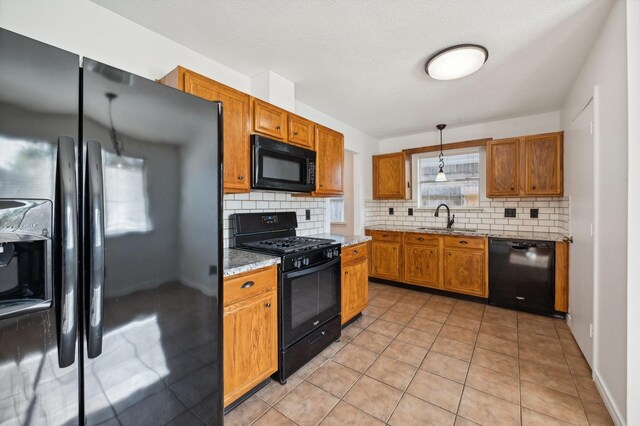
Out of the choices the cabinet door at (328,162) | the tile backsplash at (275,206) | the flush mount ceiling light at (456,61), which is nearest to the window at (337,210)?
the tile backsplash at (275,206)

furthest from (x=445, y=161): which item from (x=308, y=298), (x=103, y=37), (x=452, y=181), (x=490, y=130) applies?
(x=103, y=37)

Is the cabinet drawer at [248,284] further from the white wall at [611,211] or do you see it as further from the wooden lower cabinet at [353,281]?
the white wall at [611,211]

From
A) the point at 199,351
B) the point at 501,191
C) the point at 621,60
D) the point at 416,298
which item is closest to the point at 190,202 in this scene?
the point at 199,351

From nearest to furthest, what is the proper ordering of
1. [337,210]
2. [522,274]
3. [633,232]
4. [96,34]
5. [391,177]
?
1. [633,232]
2. [96,34]
3. [522,274]
4. [391,177]
5. [337,210]

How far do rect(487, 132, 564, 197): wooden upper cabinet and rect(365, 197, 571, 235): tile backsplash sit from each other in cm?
30

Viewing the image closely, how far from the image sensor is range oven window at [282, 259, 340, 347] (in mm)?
1952

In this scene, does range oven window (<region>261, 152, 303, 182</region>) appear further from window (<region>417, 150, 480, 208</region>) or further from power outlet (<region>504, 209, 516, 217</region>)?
power outlet (<region>504, 209, 516, 217</region>)

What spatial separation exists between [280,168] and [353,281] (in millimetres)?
1404

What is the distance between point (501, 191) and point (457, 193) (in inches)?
28.3

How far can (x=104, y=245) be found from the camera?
917 mm

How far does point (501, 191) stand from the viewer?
3578mm

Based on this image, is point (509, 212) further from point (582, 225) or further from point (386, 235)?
point (386, 235)

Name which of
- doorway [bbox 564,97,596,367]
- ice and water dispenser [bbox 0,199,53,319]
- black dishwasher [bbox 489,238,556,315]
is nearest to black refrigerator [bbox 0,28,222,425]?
ice and water dispenser [bbox 0,199,53,319]

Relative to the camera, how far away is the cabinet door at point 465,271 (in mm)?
3482
